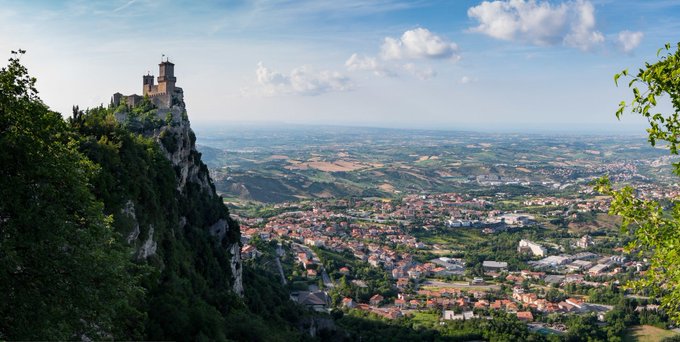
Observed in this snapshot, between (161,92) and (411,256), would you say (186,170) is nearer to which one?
(161,92)

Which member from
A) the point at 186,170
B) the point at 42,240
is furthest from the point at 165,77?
the point at 42,240

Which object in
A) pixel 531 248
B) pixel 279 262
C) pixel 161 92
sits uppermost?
pixel 161 92

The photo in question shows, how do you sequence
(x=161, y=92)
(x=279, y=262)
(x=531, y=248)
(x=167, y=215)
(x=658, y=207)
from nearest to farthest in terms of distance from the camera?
(x=658, y=207) → (x=167, y=215) → (x=161, y=92) → (x=279, y=262) → (x=531, y=248)

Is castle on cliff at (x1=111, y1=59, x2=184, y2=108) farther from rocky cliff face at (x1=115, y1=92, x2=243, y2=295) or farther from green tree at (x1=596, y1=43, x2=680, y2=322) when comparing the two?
green tree at (x1=596, y1=43, x2=680, y2=322)

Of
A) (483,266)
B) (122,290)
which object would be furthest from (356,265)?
(122,290)

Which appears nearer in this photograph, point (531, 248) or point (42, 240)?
point (42, 240)

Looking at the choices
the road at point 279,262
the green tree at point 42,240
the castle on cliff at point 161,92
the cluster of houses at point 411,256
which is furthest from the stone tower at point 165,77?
the green tree at point 42,240

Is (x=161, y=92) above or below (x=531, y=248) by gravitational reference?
above
